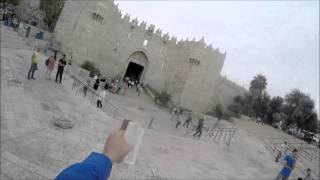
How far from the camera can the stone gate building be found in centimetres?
3080

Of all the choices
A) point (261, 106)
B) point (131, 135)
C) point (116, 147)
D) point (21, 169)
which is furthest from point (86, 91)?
point (261, 106)

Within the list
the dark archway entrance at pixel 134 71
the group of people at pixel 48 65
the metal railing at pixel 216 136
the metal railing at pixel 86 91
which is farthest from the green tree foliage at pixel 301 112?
the group of people at pixel 48 65

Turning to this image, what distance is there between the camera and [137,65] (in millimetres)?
39312

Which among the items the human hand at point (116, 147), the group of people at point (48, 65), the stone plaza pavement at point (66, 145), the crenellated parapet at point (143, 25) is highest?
the crenellated parapet at point (143, 25)

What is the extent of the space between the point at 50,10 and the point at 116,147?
142 feet

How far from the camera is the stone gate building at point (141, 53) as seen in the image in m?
30.8

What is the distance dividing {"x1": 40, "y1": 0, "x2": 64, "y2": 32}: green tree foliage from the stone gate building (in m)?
9.29

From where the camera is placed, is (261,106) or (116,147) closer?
(116,147)

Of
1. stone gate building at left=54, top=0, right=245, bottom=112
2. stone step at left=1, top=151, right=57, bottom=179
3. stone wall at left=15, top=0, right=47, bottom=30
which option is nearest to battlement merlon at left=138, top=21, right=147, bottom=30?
stone gate building at left=54, top=0, right=245, bottom=112

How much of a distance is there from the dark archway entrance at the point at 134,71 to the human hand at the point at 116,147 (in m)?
37.8

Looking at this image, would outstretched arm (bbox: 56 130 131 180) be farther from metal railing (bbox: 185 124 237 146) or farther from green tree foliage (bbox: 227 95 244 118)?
green tree foliage (bbox: 227 95 244 118)

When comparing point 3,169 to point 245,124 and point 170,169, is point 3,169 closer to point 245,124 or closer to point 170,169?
point 170,169

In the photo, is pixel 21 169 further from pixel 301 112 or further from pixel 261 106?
pixel 261 106

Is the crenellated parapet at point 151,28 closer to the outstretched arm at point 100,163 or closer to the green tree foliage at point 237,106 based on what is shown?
the green tree foliage at point 237,106
